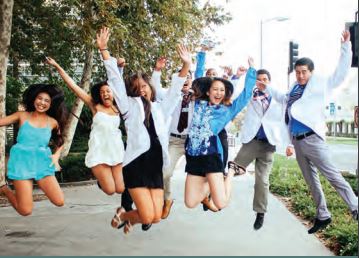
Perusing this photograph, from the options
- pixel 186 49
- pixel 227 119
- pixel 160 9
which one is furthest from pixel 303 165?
pixel 160 9

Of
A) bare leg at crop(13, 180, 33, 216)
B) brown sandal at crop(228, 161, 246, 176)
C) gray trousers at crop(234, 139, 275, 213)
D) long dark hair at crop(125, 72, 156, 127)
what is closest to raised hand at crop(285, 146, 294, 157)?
gray trousers at crop(234, 139, 275, 213)

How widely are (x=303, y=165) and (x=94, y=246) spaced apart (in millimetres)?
2705

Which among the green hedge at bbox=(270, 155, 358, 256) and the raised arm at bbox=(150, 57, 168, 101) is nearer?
the raised arm at bbox=(150, 57, 168, 101)

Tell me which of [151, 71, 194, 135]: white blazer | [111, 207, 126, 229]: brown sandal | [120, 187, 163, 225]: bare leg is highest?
[151, 71, 194, 135]: white blazer

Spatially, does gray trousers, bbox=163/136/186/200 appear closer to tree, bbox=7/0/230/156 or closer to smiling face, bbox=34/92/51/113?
smiling face, bbox=34/92/51/113

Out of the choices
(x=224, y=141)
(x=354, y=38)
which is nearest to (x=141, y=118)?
(x=224, y=141)

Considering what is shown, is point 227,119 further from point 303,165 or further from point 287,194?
point 287,194

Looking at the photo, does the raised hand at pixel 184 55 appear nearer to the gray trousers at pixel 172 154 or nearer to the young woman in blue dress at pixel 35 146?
the gray trousers at pixel 172 154

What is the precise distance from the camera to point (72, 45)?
22.3 ft

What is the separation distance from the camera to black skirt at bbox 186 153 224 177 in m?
4.26

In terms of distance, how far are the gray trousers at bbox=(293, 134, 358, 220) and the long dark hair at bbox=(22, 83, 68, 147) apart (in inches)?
82.7

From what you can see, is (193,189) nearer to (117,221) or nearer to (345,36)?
(117,221)

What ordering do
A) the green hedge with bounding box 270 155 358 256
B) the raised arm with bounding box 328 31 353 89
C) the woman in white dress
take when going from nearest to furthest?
1. the raised arm with bounding box 328 31 353 89
2. the woman in white dress
3. the green hedge with bounding box 270 155 358 256

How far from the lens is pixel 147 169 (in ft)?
14.0
